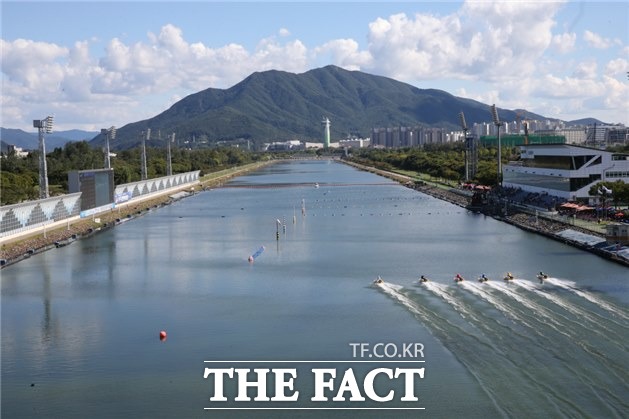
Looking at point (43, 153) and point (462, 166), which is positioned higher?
point (43, 153)

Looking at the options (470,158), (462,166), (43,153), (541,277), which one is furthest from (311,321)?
(462,166)

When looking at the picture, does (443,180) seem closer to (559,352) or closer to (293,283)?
(293,283)

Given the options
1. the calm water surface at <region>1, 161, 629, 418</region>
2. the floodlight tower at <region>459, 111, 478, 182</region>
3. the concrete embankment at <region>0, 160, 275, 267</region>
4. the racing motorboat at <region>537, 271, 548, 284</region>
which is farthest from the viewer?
the floodlight tower at <region>459, 111, 478, 182</region>

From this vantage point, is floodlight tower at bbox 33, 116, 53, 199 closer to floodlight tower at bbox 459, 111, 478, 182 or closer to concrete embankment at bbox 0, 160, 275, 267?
concrete embankment at bbox 0, 160, 275, 267

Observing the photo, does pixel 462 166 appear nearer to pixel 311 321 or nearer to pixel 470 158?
pixel 470 158

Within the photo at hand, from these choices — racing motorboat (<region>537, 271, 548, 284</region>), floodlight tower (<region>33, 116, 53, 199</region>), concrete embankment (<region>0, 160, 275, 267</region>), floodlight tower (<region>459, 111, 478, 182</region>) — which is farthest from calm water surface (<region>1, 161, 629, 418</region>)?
floodlight tower (<region>459, 111, 478, 182</region>)

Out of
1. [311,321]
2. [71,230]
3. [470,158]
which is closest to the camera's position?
[311,321]

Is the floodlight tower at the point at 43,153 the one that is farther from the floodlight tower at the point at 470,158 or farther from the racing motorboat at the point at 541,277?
the floodlight tower at the point at 470,158
